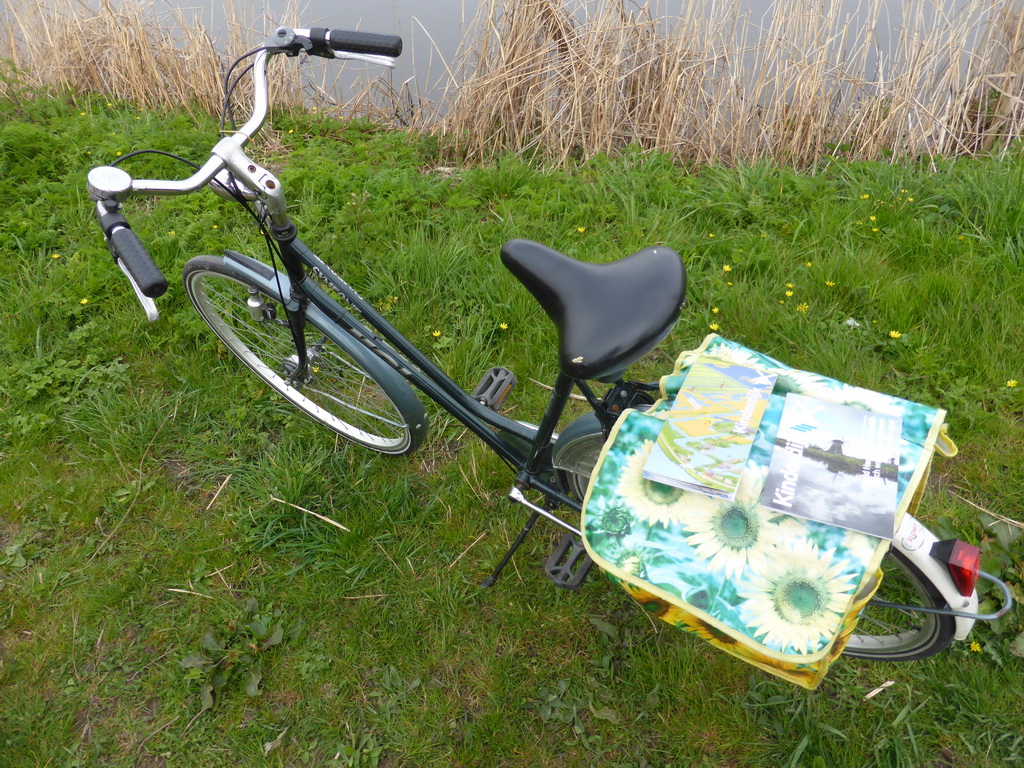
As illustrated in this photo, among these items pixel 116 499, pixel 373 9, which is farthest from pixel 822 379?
pixel 373 9

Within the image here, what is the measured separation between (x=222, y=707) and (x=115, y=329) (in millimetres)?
1823

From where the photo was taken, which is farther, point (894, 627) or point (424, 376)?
point (424, 376)

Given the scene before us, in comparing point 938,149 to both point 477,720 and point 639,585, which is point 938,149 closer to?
point 639,585

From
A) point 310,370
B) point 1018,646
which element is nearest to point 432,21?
point 310,370

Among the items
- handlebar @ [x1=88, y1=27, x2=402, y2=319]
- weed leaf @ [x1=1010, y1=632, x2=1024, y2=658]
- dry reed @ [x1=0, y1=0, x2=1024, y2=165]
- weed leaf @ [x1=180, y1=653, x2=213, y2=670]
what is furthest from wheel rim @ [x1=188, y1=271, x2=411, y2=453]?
weed leaf @ [x1=1010, y1=632, x2=1024, y2=658]

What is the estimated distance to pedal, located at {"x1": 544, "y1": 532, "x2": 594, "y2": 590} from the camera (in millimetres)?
1926

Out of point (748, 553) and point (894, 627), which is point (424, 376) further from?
point (894, 627)

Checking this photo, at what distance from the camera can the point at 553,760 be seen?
6.16 ft

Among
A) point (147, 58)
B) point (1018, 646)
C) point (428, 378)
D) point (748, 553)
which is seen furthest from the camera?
point (147, 58)

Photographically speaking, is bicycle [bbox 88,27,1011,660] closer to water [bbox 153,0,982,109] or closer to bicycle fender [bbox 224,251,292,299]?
bicycle fender [bbox 224,251,292,299]

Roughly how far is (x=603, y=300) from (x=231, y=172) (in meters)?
0.96

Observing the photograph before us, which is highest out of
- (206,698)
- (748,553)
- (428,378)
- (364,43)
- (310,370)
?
(364,43)

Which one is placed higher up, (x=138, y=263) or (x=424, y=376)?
(x=138, y=263)

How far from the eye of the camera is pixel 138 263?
1333 millimetres
